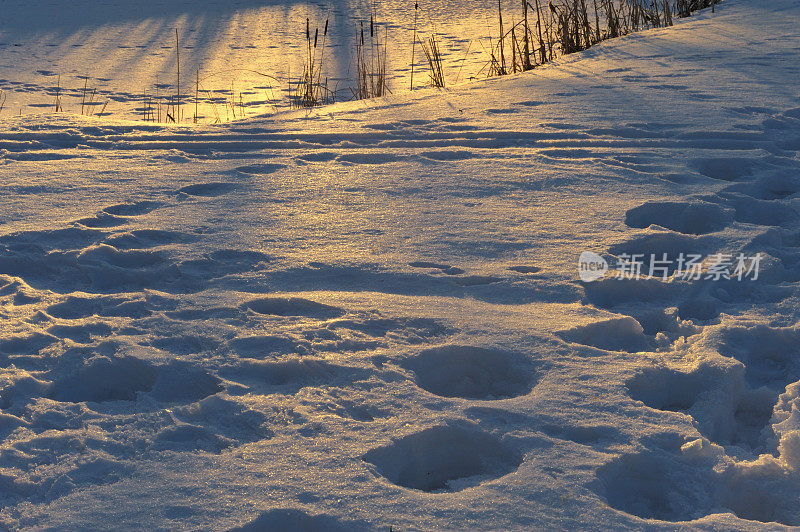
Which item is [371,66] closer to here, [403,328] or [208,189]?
[208,189]

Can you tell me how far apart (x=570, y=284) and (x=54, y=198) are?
2.13 m

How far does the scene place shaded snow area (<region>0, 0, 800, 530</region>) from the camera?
63.6 inches

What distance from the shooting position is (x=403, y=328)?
2209mm

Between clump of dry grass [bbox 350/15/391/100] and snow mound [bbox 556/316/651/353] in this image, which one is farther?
clump of dry grass [bbox 350/15/391/100]

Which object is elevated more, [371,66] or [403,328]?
[371,66]

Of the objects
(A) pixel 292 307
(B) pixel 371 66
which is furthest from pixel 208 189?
(B) pixel 371 66

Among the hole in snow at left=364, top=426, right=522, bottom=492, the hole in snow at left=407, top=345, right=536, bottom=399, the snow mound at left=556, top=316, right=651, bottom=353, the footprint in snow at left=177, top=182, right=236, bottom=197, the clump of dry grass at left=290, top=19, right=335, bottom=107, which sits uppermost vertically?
the clump of dry grass at left=290, top=19, right=335, bottom=107

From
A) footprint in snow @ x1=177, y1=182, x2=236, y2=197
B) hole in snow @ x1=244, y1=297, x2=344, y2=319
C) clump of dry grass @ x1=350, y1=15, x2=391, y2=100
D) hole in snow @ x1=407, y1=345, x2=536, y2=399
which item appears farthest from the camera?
clump of dry grass @ x1=350, y1=15, x2=391, y2=100

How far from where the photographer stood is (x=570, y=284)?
7.97 feet

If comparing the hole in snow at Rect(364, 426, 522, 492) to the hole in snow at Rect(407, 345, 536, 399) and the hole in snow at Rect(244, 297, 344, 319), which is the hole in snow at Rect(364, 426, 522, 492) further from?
the hole in snow at Rect(244, 297, 344, 319)

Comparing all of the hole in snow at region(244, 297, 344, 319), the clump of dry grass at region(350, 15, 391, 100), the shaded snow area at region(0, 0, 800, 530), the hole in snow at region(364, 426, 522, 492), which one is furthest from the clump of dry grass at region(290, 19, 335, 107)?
the hole in snow at region(364, 426, 522, 492)

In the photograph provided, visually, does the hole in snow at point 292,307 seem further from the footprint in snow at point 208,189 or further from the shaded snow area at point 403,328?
the footprint in snow at point 208,189

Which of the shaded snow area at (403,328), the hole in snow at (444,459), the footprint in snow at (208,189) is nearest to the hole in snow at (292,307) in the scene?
the shaded snow area at (403,328)

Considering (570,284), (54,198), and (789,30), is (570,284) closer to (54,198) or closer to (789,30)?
(54,198)
